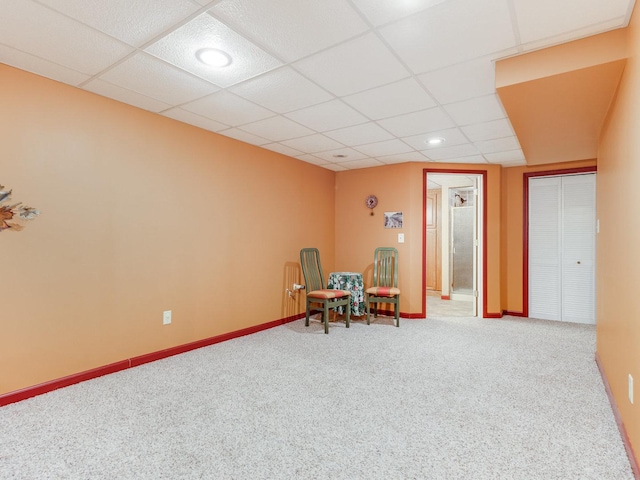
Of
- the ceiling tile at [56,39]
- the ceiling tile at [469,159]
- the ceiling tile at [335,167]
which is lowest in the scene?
the ceiling tile at [56,39]

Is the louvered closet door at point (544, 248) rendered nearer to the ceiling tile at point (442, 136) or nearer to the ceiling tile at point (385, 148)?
the ceiling tile at point (442, 136)

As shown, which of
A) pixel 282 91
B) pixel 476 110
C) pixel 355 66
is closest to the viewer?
pixel 355 66

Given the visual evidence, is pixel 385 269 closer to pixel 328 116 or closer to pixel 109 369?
pixel 328 116

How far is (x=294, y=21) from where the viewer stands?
187 centimetres

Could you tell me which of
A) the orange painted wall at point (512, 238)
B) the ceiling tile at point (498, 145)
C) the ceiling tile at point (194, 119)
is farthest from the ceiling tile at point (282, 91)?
the orange painted wall at point (512, 238)

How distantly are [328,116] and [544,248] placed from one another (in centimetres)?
394

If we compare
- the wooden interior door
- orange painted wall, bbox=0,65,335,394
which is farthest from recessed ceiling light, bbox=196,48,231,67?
the wooden interior door

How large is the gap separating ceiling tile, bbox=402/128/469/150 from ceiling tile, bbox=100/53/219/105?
7.39 feet

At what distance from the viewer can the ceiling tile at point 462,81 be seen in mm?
2332

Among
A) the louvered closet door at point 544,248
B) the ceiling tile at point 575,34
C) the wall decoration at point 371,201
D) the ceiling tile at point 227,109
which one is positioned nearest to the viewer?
the ceiling tile at point 575,34

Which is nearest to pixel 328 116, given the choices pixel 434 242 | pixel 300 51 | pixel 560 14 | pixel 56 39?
pixel 300 51

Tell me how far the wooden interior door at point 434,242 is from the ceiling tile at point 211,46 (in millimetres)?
5960

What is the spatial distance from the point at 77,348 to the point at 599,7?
13.2ft

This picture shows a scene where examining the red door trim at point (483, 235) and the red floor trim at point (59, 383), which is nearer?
the red floor trim at point (59, 383)
